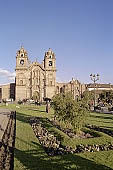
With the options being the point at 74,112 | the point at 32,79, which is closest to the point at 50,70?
the point at 32,79

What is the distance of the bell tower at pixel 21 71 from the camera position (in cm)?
7862

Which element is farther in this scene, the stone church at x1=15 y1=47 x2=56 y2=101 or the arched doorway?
the stone church at x1=15 y1=47 x2=56 y2=101

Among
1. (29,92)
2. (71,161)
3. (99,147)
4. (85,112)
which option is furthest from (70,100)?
(29,92)

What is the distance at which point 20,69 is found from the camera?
261ft

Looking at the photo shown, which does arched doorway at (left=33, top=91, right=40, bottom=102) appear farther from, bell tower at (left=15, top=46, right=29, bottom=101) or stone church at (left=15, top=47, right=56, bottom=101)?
bell tower at (left=15, top=46, right=29, bottom=101)

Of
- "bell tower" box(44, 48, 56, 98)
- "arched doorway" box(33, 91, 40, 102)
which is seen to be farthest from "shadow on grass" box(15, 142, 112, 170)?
"bell tower" box(44, 48, 56, 98)

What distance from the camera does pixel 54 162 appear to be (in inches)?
325

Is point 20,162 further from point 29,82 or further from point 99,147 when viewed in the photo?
point 29,82

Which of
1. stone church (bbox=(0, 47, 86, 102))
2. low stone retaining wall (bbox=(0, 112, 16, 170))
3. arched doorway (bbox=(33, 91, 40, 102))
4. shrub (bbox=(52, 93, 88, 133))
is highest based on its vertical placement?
stone church (bbox=(0, 47, 86, 102))

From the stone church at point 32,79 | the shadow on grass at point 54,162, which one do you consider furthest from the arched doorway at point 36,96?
the shadow on grass at point 54,162

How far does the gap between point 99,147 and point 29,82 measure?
7184cm

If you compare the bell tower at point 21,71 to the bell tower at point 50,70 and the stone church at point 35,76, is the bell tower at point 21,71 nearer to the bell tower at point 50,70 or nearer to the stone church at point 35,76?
the stone church at point 35,76

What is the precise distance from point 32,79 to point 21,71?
4.79 meters

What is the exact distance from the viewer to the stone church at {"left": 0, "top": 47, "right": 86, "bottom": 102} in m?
79.3
